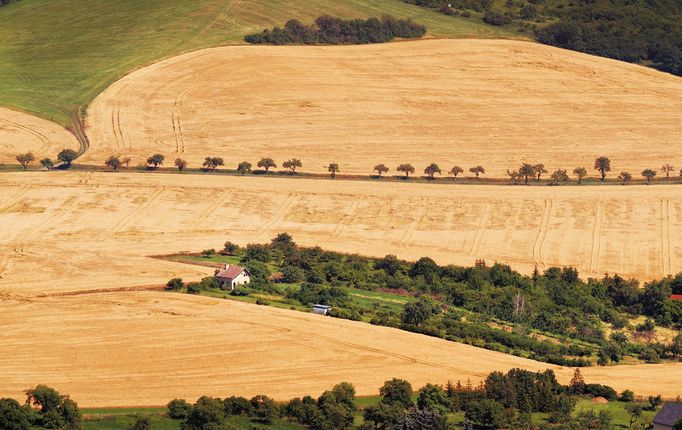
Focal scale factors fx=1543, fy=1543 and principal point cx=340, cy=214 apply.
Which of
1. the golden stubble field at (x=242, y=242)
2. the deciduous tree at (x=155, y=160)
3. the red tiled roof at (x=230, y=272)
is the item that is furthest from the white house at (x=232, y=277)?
the deciduous tree at (x=155, y=160)

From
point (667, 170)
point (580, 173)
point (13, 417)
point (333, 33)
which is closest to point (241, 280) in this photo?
point (13, 417)

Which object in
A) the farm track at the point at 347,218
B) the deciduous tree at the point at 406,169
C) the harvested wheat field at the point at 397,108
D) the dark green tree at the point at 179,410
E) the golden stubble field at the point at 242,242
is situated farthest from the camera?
the harvested wheat field at the point at 397,108

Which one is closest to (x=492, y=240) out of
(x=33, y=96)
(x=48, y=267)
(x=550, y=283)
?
(x=550, y=283)

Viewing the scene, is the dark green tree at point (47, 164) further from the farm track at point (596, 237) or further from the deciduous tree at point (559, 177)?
the farm track at point (596, 237)

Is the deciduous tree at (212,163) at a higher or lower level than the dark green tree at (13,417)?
higher

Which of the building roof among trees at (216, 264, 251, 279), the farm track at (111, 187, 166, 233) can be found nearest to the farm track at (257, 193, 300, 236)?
the farm track at (111, 187, 166, 233)

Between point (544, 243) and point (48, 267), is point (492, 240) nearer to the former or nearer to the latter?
point (544, 243)

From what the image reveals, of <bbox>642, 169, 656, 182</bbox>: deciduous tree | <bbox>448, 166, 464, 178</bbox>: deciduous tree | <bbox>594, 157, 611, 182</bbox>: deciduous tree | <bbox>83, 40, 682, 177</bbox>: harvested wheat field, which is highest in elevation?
<bbox>83, 40, 682, 177</bbox>: harvested wheat field

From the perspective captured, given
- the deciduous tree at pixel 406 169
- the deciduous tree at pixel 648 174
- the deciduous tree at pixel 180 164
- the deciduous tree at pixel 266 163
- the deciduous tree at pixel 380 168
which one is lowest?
the deciduous tree at pixel 180 164

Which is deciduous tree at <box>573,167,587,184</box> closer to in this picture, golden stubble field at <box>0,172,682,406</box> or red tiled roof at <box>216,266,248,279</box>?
golden stubble field at <box>0,172,682,406</box>
